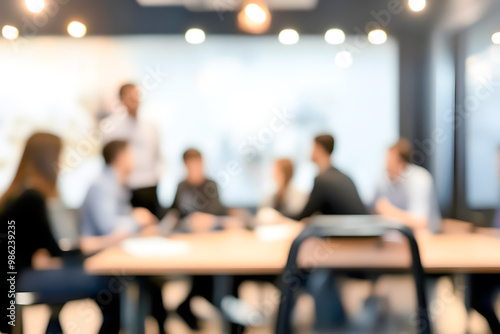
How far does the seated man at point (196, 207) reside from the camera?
120 inches

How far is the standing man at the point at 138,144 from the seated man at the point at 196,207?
0.22 m

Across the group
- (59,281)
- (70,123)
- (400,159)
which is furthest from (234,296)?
(70,123)

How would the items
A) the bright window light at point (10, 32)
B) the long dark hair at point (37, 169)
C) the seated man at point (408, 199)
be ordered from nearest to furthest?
the long dark hair at point (37, 169) → the seated man at point (408, 199) → the bright window light at point (10, 32)

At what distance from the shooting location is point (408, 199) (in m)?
2.74

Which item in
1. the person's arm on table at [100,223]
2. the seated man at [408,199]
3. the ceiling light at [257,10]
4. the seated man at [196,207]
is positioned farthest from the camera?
the ceiling light at [257,10]

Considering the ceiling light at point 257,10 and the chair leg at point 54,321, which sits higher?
the ceiling light at point 257,10

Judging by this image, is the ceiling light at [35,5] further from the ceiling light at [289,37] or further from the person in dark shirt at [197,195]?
the ceiling light at [289,37]

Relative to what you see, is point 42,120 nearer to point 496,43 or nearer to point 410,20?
point 410,20

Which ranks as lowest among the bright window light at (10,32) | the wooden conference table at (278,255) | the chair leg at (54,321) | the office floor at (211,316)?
the office floor at (211,316)

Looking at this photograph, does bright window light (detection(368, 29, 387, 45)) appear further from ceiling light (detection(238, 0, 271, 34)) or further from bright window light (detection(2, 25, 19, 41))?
bright window light (detection(2, 25, 19, 41))

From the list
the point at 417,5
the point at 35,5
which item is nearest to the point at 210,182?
the point at 35,5

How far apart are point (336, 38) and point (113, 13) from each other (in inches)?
72.8

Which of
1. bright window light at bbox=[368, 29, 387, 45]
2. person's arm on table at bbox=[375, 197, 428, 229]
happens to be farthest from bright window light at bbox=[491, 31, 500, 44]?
person's arm on table at bbox=[375, 197, 428, 229]

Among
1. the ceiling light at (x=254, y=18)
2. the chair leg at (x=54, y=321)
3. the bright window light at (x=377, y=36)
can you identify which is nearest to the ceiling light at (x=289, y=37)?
the ceiling light at (x=254, y=18)
